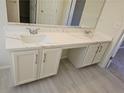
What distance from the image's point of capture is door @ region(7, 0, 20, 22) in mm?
1556

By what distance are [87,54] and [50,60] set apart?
2.90ft

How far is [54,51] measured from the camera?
1650 mm

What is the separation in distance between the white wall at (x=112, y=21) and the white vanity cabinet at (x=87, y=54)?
0.58ft

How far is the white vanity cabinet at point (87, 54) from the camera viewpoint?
2135 millimetres

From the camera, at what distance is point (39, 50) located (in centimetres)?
150

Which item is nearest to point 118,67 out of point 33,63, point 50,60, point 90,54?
point 90,54

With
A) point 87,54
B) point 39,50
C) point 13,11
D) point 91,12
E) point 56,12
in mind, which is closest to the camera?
point 39,50

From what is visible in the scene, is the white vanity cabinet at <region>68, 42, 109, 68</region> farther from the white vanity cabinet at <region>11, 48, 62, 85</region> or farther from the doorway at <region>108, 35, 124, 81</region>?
the white vanity cabinet at <region>11, 48, 62, 85</region>

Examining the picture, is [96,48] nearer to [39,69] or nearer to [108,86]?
[108,86]

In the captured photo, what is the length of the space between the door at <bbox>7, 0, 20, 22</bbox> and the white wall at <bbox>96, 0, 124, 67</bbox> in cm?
194

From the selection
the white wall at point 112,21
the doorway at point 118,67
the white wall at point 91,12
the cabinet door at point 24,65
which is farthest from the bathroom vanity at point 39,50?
the doorway at point 118,67

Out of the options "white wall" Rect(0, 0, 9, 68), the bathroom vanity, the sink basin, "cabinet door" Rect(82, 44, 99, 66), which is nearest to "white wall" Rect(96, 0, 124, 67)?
the bathroom vanity

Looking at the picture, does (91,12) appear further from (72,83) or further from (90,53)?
(72,83)

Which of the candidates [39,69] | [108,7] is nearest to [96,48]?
[108,7]
